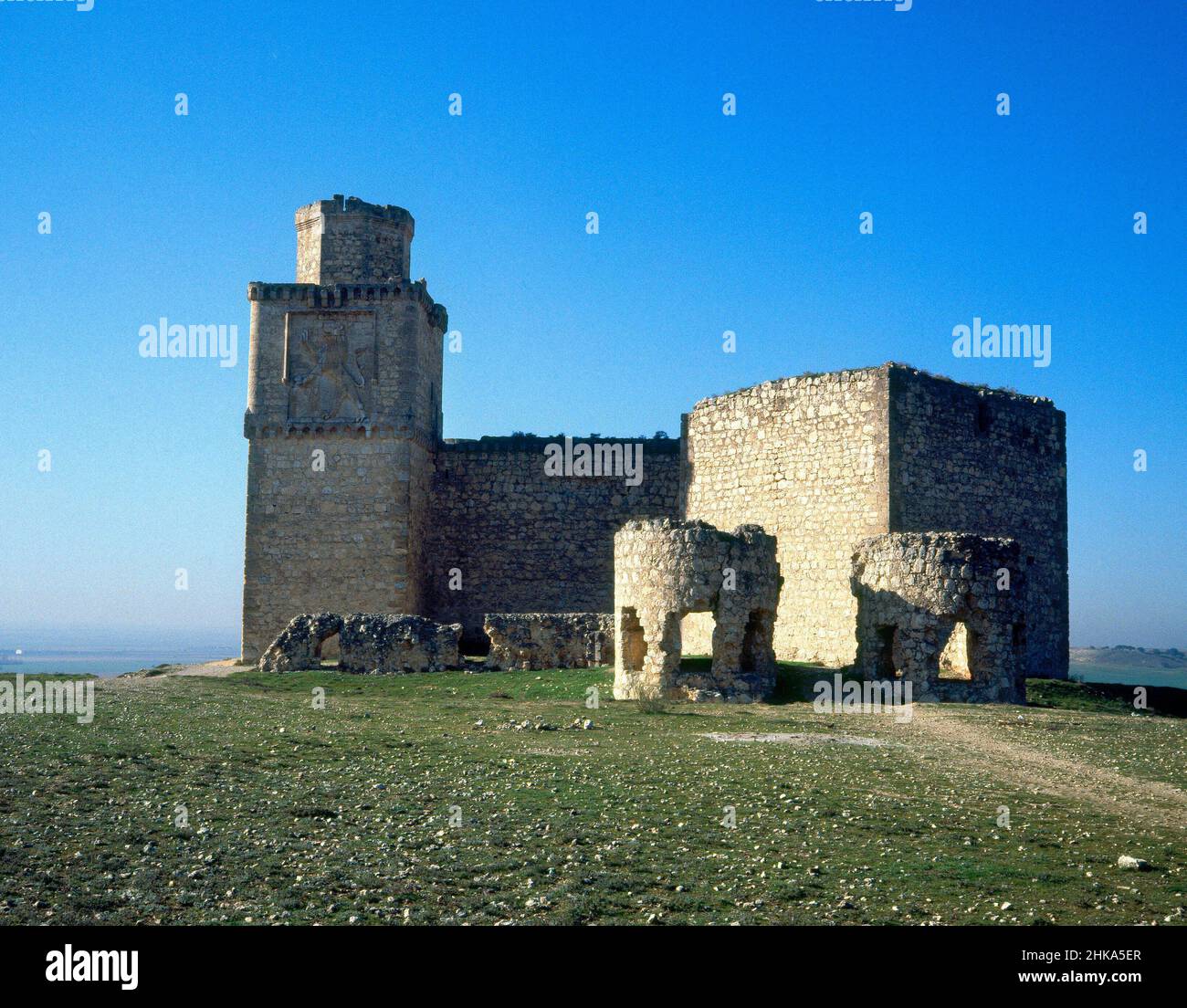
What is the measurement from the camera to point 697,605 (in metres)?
18.3

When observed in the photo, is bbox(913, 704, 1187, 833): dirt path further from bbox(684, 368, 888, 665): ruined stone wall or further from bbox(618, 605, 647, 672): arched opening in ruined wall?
bbox(684, 368, 888, 665): ruined stone wall

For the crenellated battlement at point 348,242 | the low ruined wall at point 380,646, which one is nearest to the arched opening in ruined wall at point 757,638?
the low ruined wall at point 380,646

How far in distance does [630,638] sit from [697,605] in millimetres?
1514

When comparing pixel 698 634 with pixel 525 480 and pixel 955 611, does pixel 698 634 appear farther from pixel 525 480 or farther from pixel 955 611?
pixel 955 611

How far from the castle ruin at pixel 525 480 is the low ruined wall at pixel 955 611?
359 cm

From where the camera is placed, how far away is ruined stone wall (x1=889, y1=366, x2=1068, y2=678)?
22.2 m

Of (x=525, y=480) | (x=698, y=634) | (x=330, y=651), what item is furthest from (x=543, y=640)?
(x=525, y=480)

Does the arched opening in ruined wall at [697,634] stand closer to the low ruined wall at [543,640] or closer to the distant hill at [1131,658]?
the low ruined wall at [543,640]

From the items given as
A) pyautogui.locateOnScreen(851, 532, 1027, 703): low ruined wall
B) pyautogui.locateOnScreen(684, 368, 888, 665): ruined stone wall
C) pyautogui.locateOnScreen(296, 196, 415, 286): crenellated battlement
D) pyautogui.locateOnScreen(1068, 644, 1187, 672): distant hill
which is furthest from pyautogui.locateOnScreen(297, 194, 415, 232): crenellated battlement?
pyautogui.locateOnScreen(1068, 644, 1187, 672): distant hill

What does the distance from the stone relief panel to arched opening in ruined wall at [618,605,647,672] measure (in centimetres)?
1236
